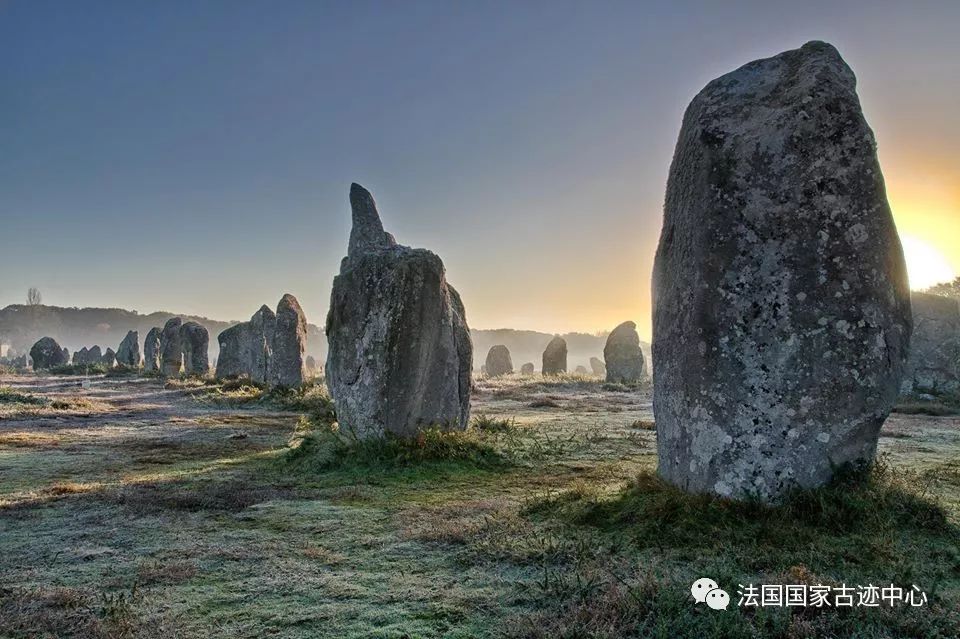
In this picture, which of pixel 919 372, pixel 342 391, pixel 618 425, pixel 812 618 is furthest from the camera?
pixel 919 372

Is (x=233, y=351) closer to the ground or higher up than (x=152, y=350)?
closer to the ground

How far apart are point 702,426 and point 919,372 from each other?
21113mm

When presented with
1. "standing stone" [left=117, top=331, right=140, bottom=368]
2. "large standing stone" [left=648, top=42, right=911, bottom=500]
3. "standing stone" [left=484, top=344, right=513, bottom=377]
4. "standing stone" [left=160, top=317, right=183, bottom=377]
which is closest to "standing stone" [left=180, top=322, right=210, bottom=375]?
"standing stone" [left=160, top=317, right=183, bottom=377]

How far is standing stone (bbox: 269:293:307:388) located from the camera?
2553 centimetres

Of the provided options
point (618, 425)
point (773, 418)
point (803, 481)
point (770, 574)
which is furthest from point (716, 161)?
point (618, 425)

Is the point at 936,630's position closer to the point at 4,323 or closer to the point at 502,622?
the point at 502,622

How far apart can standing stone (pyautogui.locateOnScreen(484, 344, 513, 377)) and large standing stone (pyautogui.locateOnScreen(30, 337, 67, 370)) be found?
121ft

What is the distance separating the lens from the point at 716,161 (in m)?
6.04

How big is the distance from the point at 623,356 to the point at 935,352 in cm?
1626

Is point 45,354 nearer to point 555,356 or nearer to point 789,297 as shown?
point 555,356

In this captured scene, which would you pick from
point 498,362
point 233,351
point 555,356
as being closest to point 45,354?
point 233,351

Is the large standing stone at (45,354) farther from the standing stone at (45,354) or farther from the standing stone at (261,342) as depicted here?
the standing stone at (261,342)

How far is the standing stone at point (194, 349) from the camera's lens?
39.4m

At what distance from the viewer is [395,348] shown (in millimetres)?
10625
